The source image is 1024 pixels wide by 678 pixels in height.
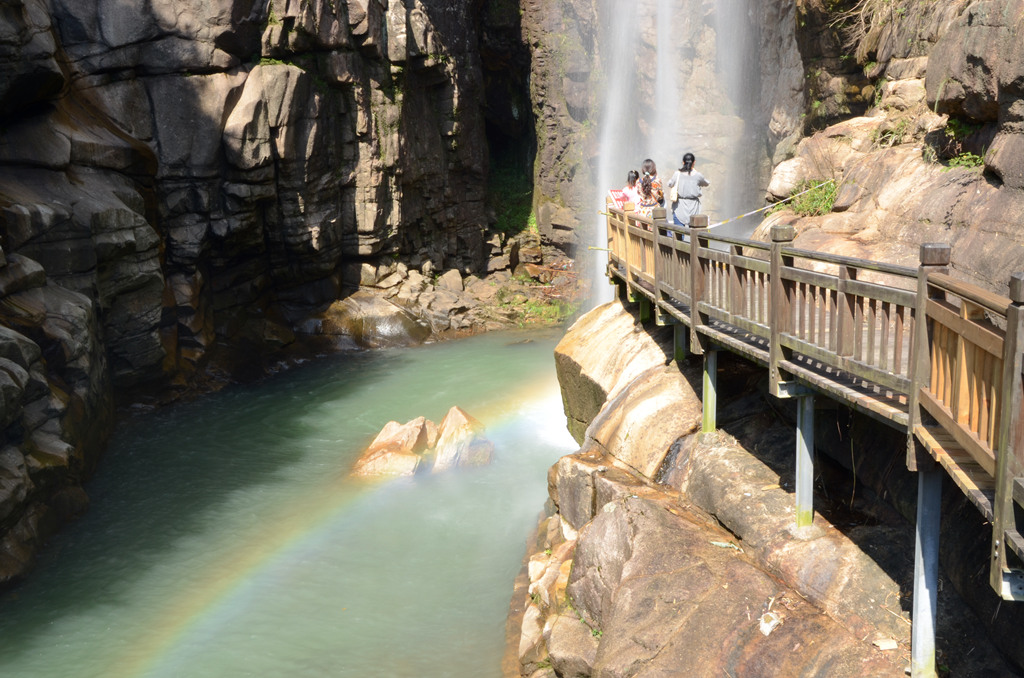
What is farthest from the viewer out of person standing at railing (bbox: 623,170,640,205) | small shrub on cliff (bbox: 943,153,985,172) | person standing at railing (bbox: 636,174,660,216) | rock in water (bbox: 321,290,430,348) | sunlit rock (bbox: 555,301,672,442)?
rock in water (bbox: 321,290,430,348)

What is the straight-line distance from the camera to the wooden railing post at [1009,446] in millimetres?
4160

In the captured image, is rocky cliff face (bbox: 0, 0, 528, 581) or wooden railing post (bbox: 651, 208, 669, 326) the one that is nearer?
wooden railing post (bbox: 651, 208, 669, 326)

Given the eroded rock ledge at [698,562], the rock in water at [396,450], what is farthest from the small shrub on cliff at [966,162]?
the rock in water at [396,450]

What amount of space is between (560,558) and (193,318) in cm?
1520

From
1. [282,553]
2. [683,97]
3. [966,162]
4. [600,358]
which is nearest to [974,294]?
[966,162]

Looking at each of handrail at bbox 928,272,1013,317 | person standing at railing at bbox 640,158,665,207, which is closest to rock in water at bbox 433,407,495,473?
person standing at railing at bbox 640,158,665,207

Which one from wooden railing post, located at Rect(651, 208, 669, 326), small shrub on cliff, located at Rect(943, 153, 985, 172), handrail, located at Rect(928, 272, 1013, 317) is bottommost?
wooden railing post, located at Rect(651, 208, 669, 326)

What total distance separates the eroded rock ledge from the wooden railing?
136 cm

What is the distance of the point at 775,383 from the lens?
7.76 metres

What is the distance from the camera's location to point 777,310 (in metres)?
7.67

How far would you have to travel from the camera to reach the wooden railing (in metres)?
4.39

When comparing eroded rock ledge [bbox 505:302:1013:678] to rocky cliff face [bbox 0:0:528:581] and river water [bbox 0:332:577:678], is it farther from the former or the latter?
rocky cliff face [bbox 0:0:528:581]

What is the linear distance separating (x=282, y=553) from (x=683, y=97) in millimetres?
24648

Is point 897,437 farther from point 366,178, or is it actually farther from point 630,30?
point 630,30
